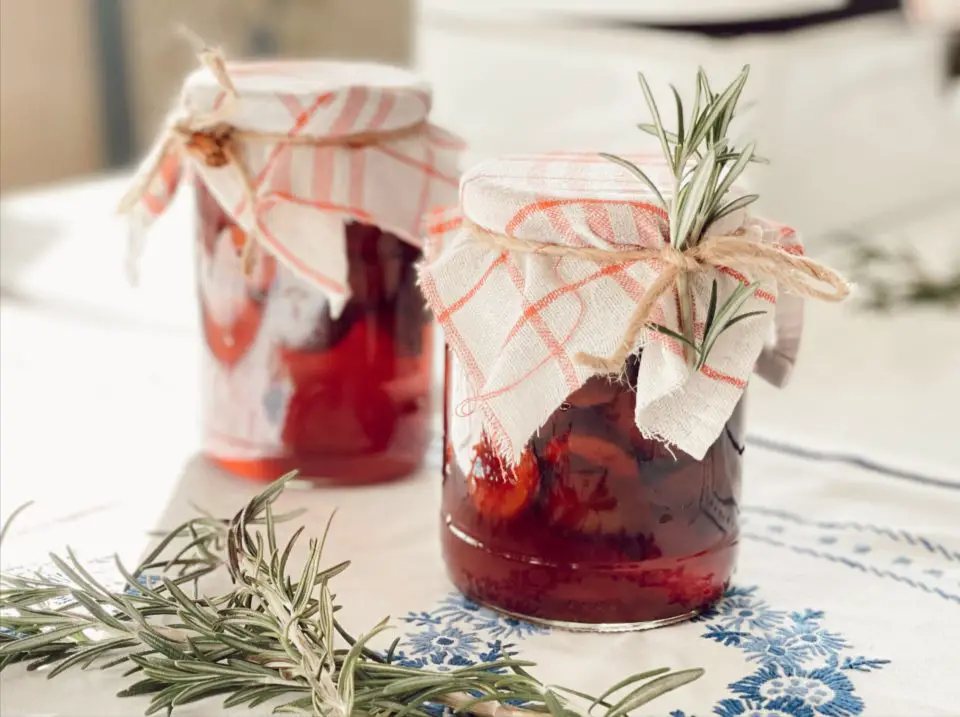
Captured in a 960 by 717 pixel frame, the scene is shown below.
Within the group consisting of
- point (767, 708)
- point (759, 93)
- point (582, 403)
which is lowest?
point (767, 708)

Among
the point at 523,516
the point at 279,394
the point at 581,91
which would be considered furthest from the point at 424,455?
the point at 581,91

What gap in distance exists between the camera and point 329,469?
2.32 feet

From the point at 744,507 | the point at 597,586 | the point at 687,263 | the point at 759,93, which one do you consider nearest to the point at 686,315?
the point at 687,263

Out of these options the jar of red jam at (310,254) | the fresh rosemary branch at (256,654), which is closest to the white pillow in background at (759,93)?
the jar of red jam at (310,254)

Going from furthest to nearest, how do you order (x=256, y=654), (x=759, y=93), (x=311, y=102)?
1. (x=759, y=93)
2. (x=311, y=102)
3. (x=256, y=654)

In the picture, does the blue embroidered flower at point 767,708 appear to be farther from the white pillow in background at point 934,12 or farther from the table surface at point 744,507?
the white pillow in background at point 934,12

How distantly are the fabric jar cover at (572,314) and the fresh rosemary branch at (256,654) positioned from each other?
0.10 meters

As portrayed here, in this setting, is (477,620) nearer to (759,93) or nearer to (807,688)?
(807,688)

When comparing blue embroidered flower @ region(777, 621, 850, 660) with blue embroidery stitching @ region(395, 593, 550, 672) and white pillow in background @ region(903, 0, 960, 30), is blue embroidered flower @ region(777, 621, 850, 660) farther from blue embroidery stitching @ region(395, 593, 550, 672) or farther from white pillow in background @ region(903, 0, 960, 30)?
white pillow in background @ region(903, 0, 960, 30)

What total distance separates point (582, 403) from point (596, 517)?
5cm

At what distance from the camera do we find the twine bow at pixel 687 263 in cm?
49

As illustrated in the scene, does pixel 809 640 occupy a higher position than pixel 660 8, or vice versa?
pixel 660 8

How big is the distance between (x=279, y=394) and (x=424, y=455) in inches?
4.0

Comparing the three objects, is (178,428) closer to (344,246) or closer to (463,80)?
(344,246)
